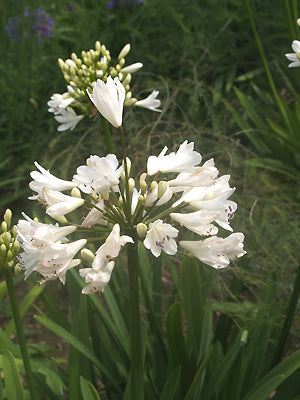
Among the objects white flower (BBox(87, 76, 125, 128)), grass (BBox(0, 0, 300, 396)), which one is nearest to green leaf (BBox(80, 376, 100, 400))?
white flower (BBox(87, 76, 125, 128))

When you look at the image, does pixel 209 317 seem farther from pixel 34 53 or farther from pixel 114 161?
pixel 34 53

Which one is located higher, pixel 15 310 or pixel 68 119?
pixel 68 119

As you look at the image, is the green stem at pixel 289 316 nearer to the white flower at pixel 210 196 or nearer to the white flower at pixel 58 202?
the white flower at pixel 210 196

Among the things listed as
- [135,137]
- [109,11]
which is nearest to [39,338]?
[135,137]

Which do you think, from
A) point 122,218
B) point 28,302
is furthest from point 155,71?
point 122,218

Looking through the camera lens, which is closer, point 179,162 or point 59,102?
point 179,162

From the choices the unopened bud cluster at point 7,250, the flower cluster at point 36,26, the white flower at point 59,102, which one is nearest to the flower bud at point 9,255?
the unopened bud cluster at point 7,250

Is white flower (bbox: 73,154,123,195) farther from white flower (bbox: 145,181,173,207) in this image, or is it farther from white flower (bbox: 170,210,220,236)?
white flower (bbox: 170,210,220,236)

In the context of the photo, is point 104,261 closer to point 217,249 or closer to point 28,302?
point 217,249
